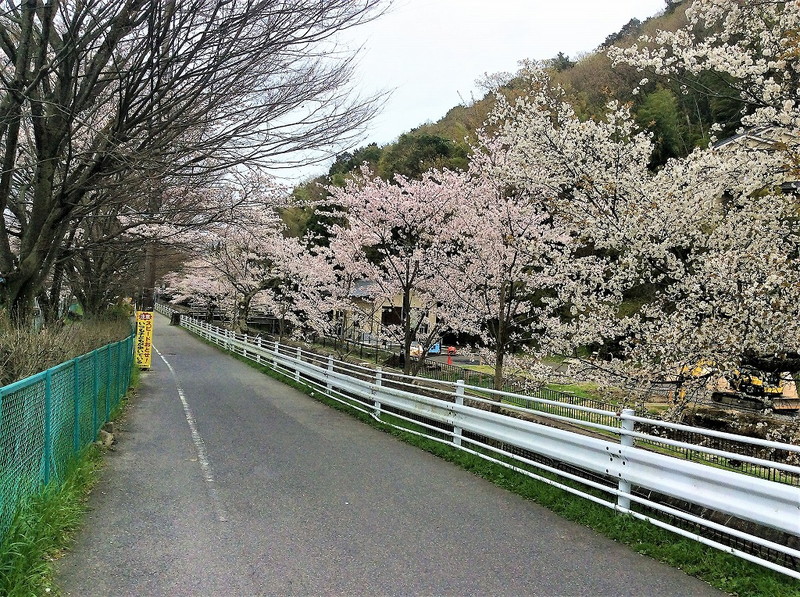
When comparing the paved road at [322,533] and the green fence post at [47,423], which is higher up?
the green fence post at [47,423]

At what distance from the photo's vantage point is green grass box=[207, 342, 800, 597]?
3.95m

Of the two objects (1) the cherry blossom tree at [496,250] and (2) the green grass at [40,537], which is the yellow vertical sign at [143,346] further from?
(2) the green grass at [40,537]

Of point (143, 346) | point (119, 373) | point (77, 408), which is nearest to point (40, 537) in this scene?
point (77, 408)

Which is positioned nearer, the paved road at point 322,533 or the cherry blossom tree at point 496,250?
the paved road at point 322,533

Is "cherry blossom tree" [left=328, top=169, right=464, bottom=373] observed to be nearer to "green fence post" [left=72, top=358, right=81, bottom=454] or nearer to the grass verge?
"green fence post" [left=72, top=358, right=81, bottom=454]

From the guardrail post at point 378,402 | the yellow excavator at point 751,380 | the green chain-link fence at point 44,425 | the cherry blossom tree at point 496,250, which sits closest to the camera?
the green chain-link fence at point 44,425

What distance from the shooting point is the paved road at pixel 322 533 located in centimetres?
401

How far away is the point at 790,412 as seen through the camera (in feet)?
38.1

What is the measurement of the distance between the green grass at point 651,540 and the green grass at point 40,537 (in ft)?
14.2

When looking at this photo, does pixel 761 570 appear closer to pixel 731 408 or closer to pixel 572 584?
pixel 572 584

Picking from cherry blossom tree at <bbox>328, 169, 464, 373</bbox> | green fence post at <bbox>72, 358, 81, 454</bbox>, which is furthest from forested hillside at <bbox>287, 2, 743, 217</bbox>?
green fence post at <bbox>72, 358, 81, 454</bbox>

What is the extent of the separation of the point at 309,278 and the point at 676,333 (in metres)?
22.6

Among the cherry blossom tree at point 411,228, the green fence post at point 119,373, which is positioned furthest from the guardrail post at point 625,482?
the green fence post at point 119,373

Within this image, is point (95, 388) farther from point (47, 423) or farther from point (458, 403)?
point (458, 403)
